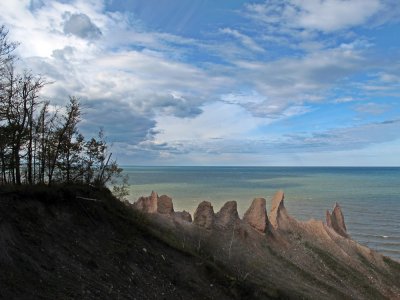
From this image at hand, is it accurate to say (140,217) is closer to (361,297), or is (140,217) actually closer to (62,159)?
(62,159)

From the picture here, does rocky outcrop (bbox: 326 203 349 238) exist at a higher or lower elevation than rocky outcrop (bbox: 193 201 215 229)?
lower

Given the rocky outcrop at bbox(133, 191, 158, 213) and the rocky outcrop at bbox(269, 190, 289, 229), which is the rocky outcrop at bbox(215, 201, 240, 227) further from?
the rocky outcrop at bbox(269, 190, 289, 229)

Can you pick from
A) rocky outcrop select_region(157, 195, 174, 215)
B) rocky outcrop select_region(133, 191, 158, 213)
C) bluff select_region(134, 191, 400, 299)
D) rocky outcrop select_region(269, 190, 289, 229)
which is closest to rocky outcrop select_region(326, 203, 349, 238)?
bluff select_region(134, 191, 400, 299)

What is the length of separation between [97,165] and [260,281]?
12.9 metres

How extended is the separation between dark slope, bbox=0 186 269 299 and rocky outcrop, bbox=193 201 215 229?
6590mm

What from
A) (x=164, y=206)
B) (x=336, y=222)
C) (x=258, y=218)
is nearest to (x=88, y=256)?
(x=164, y=206)

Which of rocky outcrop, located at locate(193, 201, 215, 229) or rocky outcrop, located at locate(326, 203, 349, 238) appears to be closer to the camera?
rocky outcrop, located at locate(193, 201, 215, 229)

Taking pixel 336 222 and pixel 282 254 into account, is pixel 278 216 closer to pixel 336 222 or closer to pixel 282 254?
pixel 282 254

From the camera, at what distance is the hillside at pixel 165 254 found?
50.2 ft

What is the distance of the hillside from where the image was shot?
15312 millimetres

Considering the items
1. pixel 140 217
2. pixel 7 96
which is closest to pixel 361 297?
pixel 140 217

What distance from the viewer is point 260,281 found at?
25.4m

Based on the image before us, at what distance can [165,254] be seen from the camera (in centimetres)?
2189

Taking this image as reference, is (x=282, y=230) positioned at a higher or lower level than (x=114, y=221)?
lower
